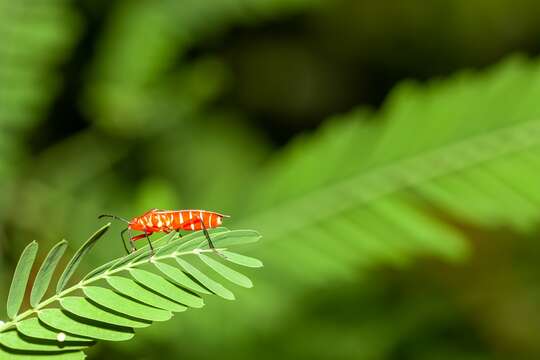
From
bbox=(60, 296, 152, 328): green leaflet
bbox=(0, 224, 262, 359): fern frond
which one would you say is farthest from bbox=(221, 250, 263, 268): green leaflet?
bbox=(60, 296, 152, 328): green leaflet

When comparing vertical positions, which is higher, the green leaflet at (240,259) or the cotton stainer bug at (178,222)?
the cotton stainer bug at (178,222)

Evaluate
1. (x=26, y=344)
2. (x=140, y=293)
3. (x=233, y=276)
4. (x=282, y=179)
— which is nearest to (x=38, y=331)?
(x=26, y=344)

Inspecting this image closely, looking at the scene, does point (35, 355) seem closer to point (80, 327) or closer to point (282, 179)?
point (80, 327)

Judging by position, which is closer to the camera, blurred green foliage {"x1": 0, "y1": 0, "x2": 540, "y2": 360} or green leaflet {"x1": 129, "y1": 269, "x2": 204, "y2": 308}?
green leaflet {"x1": 129, "y1": 269, "x2": 204, "y2": 308}

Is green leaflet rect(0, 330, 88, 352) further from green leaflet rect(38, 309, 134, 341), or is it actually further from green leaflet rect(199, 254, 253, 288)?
green leaflet rect(199, 254, 253, 288)

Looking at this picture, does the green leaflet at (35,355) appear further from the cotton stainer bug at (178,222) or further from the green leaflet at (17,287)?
the cotton stainer bug at (178,222)

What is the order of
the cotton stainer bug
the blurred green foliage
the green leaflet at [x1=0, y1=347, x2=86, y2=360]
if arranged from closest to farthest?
the green leaflet at [x1=0, y1=347, x2=86, y2=360]
the cotton stainer bug
the blurred green foliage

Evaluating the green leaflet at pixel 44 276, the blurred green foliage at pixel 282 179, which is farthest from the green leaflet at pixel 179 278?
the blurred green foliage at pixel 282 179
